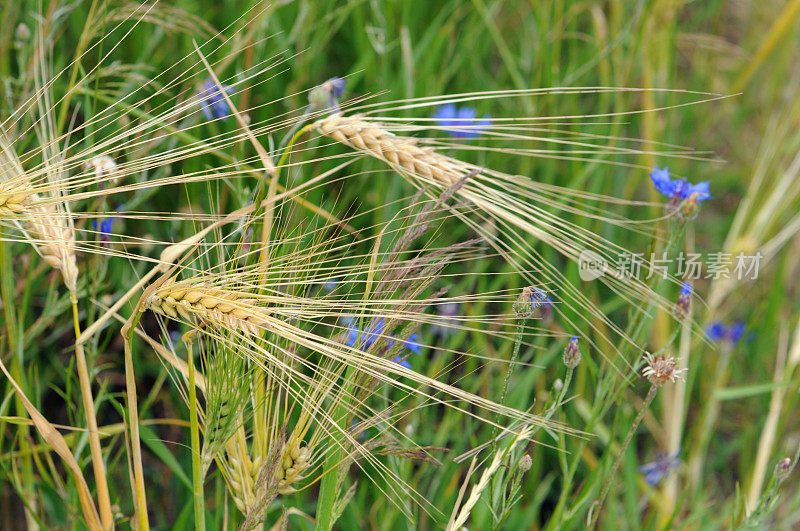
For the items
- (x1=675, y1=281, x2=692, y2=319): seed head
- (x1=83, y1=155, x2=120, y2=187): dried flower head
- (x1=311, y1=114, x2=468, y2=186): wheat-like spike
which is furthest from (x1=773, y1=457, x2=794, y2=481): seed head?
(x1=83, y1=155, x2=120, y2=187): dried flower head

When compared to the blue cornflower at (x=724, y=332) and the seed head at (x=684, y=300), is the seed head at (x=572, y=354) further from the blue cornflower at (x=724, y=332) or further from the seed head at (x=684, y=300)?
the blue cornflower at (x=724, y=332)

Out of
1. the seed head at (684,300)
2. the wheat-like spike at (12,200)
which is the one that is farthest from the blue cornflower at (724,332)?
the wheat-like spike at (12,200)

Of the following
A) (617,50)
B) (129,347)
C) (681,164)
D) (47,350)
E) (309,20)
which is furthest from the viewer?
(681,164)

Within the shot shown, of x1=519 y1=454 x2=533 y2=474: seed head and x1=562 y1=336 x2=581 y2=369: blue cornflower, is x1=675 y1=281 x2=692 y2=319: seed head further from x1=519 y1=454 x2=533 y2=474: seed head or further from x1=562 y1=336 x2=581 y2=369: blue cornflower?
x1=519 y1=454 x2=533 y2=474: seed head

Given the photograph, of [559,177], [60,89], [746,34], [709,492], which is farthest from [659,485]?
[746,34]

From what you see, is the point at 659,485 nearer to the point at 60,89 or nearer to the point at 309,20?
the point at 309,20

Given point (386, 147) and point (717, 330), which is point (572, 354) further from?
point (717, 330)
